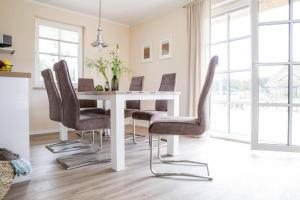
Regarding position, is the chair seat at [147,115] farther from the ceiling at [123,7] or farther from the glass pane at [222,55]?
the ceiling at [123,7]

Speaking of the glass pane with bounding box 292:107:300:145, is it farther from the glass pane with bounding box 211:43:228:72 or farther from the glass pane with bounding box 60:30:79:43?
the glass pane with bounding box 60:30:79:43

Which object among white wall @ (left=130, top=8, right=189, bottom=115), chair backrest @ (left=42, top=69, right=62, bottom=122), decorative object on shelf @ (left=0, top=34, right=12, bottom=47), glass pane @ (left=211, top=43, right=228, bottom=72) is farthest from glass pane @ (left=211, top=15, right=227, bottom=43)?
decorative object on shelf @ (left=0, top=34, right=12, bottom=47)

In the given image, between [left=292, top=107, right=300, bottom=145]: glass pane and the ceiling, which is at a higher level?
the ceiling

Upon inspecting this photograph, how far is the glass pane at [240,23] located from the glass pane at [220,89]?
735mm

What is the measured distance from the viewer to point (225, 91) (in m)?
3.72

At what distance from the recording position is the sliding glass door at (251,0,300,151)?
2.58 m

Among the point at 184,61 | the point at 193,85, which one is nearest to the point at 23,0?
the point at 184,61

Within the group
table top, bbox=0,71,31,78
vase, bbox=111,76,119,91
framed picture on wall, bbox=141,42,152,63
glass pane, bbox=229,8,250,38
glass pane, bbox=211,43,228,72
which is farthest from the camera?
framed picture on wall, bbox=141,42,152,63

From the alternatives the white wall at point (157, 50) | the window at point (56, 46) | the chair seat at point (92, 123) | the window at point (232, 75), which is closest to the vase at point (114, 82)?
the chair seat at point (92, 123)

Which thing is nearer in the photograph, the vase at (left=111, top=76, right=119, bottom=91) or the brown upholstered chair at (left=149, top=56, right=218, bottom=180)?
the brown upholstered chair at (left=149, top=56, right=218, bottom=180)

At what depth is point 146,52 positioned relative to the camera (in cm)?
→ 490

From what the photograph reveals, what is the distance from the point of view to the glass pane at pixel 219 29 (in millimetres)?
3731

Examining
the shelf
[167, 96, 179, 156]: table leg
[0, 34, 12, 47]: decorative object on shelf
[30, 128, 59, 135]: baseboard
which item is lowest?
[30, 128, 59, 135]: baseboard

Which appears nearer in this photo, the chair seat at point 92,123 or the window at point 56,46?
the chair seat at point 92,123
